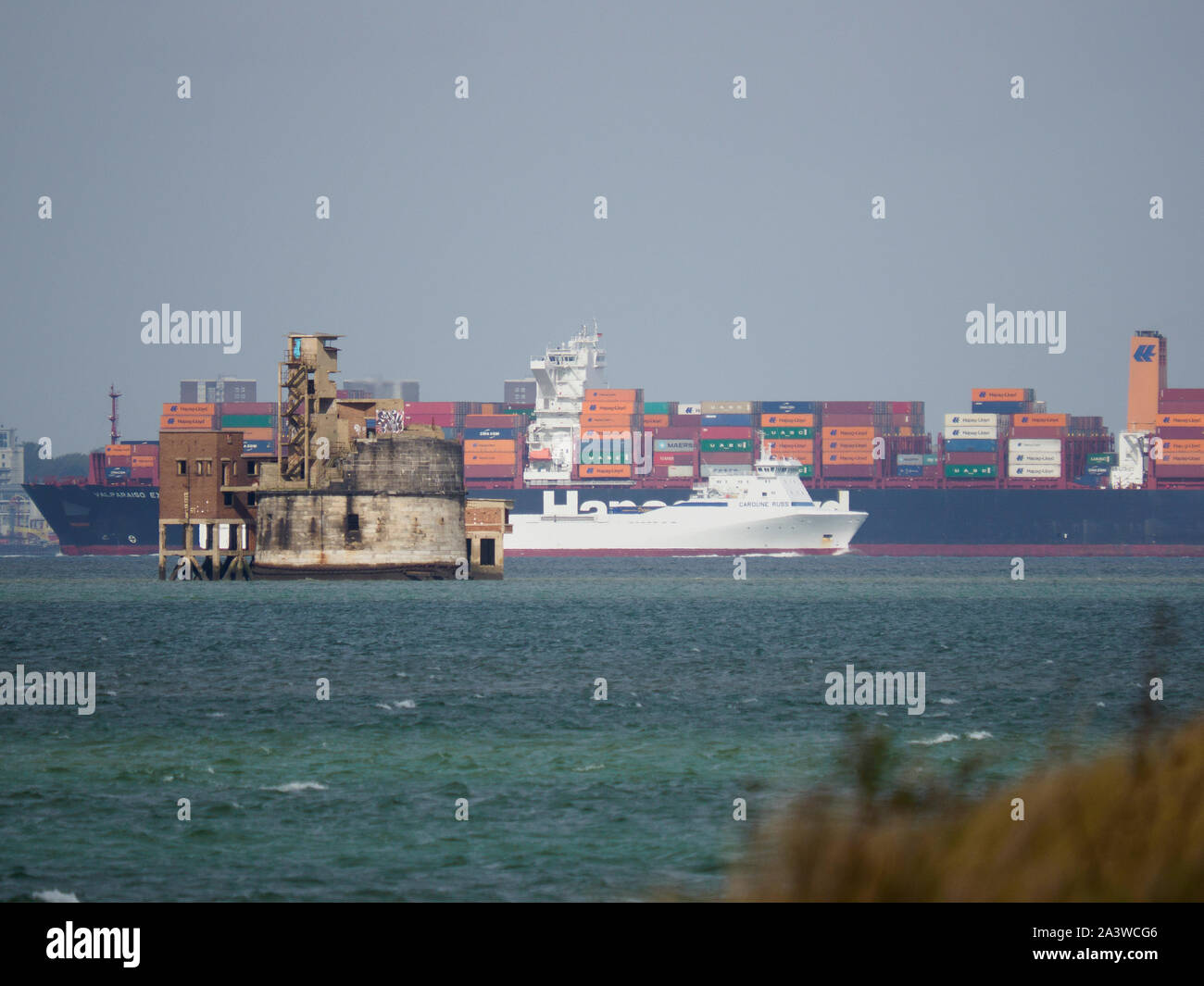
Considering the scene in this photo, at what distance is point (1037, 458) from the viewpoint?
121688mm

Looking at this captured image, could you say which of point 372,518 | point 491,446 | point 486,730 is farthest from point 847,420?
point 486,730

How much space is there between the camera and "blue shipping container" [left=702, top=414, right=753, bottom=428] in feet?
418

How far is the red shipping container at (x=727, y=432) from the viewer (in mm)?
124562

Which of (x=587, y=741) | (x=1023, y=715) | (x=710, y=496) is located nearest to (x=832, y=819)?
(x=587, y=741)

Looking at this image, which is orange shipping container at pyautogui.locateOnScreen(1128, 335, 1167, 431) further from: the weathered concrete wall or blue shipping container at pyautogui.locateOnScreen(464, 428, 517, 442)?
the weathered concrete wall

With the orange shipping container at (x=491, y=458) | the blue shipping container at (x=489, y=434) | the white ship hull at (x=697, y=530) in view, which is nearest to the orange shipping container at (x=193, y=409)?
the blue shipping container at (x=489, y=434)

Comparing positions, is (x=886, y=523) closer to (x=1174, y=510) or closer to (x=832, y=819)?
(x=1174, y=510)

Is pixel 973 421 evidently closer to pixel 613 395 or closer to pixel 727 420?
pixel 727 420

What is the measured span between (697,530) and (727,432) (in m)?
17.3

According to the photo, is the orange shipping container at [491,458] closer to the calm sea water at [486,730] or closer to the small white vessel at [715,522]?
the small white vessel at [715,522]

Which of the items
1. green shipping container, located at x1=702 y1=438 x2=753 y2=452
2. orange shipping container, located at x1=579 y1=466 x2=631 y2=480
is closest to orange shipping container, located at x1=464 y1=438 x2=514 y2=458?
orange shipping container, located at x1=579 y1=466 x2=631 y2=480

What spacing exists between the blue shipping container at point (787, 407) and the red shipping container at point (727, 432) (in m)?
4.16

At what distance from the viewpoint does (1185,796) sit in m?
8.25

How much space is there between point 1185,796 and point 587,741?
15426mm
